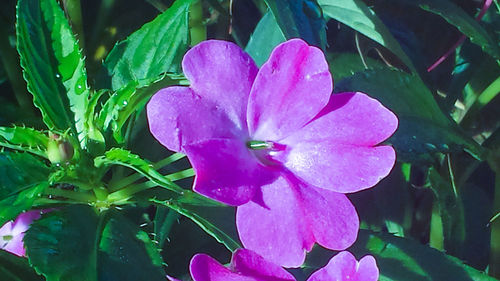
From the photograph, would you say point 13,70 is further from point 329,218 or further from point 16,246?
point 329,218

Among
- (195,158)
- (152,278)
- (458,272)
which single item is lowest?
(458,272)

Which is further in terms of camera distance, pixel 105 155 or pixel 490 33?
pixel 490 33

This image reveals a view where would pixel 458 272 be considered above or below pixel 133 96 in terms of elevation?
below

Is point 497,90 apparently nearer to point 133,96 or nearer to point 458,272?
point 458,272

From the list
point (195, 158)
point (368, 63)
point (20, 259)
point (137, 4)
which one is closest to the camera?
point (195, 158)

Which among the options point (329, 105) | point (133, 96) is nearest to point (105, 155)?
point (133, 96)

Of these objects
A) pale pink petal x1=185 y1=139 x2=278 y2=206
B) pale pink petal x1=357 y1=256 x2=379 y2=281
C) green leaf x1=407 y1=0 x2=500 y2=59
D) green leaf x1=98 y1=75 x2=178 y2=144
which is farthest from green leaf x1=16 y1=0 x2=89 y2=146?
green leaf x1=407 y1=0 x2=500 y2=59

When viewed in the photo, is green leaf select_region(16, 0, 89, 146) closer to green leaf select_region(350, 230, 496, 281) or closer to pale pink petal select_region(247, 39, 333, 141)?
pale pink petal select_region(247, 39, 333, 141)

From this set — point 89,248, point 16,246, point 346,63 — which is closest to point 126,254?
point 89,248
